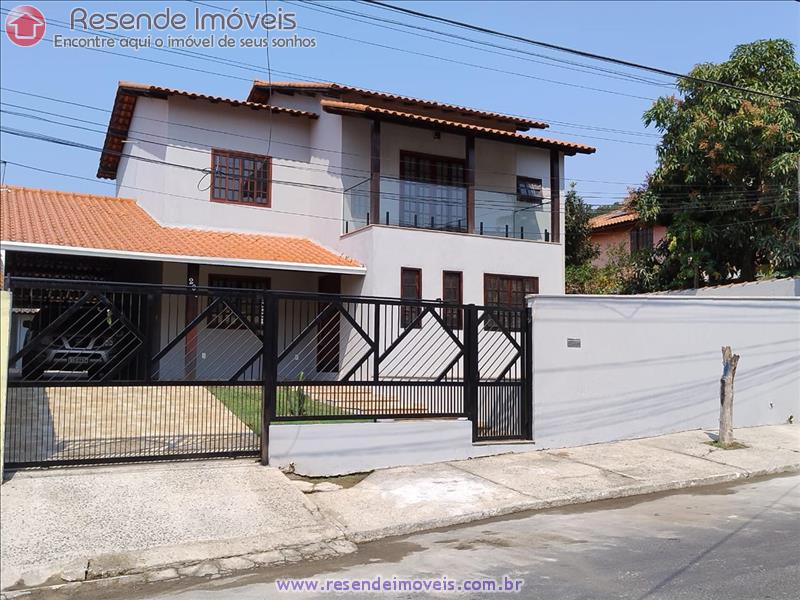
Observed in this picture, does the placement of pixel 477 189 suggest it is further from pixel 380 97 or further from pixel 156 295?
pixel 156 295

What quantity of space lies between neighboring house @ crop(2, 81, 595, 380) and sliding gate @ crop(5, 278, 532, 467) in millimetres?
6274

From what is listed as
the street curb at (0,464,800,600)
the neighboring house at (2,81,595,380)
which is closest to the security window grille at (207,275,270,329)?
the street curb at (0,464,800,600)

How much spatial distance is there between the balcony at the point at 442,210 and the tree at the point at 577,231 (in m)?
7.88

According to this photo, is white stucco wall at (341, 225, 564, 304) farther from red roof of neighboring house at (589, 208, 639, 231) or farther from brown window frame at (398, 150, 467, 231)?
red roof of neighboring house at (589, 208, 639, 231)

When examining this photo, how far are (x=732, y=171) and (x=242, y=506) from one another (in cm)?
1753

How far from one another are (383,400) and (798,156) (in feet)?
48.7

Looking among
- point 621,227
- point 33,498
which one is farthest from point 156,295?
point 621,227

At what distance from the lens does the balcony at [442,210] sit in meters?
17.2

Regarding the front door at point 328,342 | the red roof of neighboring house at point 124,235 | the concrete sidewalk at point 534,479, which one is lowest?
the concrete sidewalk at point 534,479

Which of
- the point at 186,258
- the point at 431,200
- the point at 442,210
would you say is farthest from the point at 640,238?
the point at 186,258

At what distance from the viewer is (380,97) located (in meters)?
18.6

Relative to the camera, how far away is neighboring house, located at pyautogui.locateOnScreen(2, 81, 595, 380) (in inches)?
653

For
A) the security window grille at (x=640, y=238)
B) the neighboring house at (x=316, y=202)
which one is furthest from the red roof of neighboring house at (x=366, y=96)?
the security window grille at (x=640, y=238)

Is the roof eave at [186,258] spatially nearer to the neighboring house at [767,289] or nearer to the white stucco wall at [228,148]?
the white stucco wall at [228,148]
